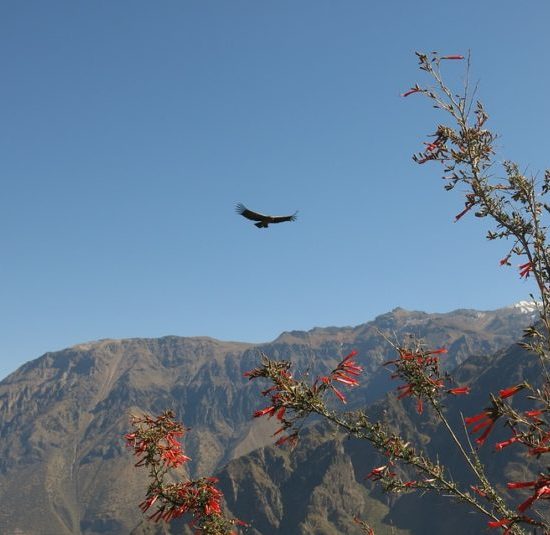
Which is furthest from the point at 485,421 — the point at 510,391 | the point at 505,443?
the point at 505,443

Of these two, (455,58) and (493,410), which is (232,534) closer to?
(493,410)

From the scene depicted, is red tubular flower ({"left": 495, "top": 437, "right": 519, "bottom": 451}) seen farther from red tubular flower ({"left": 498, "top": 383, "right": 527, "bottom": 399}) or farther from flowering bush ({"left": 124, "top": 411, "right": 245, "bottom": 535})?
flowering bush ({"left": 124, "top": 411, "right": 245, "bottom": 535})

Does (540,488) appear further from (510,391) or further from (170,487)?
(170,487)

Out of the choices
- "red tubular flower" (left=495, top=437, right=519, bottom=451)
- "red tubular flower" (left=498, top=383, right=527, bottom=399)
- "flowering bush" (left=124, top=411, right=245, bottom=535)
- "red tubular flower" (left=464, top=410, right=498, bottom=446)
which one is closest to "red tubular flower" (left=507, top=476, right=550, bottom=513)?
"red tubular flower" (left=464, top=410, right=498, bottom=446)

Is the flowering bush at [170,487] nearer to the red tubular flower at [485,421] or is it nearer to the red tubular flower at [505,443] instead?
the red tubular flower at [505,443]

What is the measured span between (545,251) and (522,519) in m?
4.36

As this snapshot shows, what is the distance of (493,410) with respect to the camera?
20.5 feet

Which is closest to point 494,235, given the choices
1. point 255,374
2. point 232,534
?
point 255,374

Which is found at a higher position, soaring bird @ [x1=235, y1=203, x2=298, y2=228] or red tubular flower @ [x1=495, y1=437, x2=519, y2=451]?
soaring bird @ [x1=235, y1=203, x2=298, y2=228]

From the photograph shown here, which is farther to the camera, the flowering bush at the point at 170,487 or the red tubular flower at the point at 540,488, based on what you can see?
the flowering bush at the point at 170,487

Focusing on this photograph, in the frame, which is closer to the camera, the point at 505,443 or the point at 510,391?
the point at 510,391

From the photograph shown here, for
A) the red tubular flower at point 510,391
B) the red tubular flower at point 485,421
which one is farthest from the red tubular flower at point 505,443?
the red tubular flower at point 510,391

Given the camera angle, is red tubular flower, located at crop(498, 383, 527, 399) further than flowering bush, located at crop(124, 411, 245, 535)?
No

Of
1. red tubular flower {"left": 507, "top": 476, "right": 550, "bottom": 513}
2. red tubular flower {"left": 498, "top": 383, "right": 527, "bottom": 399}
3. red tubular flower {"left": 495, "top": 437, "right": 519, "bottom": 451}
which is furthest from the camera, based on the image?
red tubular flower {"left": 495, "top": 437, "right": 519, "bottom": 451}
